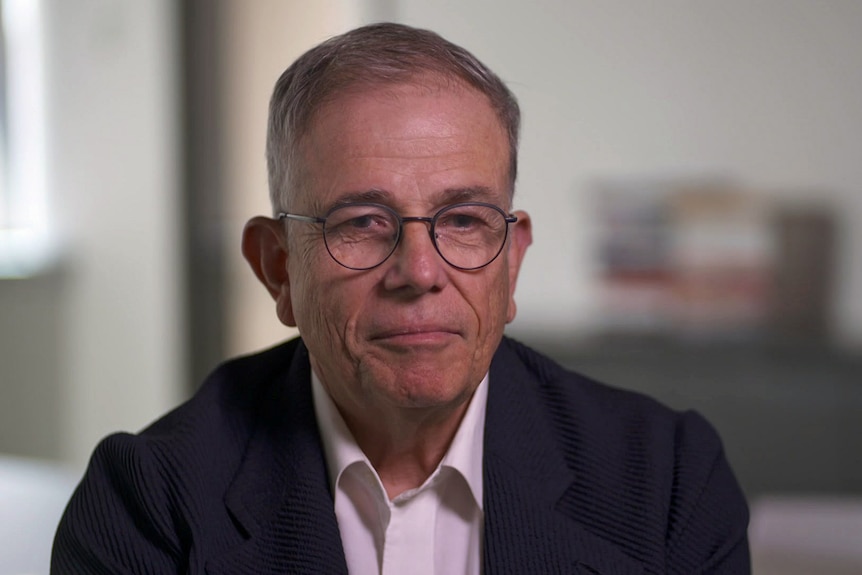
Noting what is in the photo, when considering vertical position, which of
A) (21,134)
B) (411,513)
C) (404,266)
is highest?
(21,134)

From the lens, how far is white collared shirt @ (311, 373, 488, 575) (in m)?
1.27

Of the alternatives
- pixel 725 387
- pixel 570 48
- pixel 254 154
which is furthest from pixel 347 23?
pixel 725 387

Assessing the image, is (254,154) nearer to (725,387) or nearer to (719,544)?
(725,387)

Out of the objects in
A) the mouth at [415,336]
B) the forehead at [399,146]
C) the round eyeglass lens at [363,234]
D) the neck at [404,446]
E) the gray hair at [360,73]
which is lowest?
the neck at [404,446]

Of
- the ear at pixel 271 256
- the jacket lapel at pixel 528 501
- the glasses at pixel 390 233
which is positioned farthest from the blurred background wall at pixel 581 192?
the glasses at pixel 390 233

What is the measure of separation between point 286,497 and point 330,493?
2.7 inches

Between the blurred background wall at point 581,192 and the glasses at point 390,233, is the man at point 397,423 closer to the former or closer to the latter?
the glasses at point 390,233

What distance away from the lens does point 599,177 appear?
13.7 feet

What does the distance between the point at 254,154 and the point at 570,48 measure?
1.37 m

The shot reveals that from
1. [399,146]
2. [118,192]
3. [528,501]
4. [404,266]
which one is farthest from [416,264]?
[118,192]

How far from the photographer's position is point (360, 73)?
119 cm

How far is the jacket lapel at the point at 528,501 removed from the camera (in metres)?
1.23

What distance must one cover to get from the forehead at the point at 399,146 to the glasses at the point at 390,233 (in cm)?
2

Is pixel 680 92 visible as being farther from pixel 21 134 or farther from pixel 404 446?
pixel 404 446
